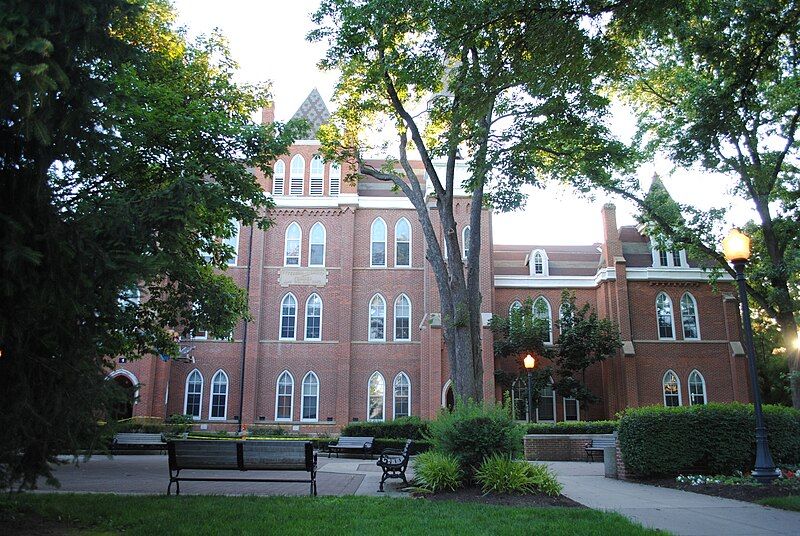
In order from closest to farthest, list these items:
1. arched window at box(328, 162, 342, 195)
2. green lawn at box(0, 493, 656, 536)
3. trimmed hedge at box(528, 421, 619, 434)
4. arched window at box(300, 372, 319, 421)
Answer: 1. green lawn at box(0, 493, 656, 536)
2. trimmed hedge at box(528, 421, 619, 434)
3. arched window at box(300, 372, 319, 421)
4. arched window at box(328, 162, 342, 195)

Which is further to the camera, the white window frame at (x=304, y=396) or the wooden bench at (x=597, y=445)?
the white window frame at (x=304, y=396)

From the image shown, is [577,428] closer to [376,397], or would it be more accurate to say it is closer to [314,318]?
[376,397]

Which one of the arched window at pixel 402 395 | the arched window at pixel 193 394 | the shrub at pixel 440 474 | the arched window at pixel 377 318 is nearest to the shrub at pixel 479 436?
the shrub at pixel 440 474

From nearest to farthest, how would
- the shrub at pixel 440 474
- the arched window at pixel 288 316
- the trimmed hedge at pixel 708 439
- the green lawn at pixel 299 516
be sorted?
1. the green lawn at pixel 299 516
2. the shrub at pixel 440 474
3. the trimmed hedge at pixel 708 439
4. the arched window at pixel 288 316

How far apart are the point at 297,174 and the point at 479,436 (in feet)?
85.3

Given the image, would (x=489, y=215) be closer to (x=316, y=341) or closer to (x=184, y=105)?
(x=316, y=341)

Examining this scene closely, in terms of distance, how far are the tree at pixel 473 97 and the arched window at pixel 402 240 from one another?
14.9 meters

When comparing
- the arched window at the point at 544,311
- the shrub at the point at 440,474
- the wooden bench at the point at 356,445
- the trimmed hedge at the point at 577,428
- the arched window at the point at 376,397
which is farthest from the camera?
the arched window at the point at 544,311

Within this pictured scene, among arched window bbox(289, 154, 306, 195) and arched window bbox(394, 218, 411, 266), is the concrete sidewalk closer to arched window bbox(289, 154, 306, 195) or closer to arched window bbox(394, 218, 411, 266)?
arched window bbox(394, 218, 411, 266)

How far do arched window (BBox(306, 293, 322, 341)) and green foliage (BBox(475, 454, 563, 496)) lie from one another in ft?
74.5

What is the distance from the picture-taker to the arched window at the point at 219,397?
31911mm

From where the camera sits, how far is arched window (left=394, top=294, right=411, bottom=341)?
32781 mm

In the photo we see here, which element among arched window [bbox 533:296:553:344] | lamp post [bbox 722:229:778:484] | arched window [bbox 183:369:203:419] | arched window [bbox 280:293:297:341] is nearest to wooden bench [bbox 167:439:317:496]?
lamp post [bbox 722:229:778:484]

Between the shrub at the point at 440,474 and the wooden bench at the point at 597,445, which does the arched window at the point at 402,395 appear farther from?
the shrub at the point at 440,474
